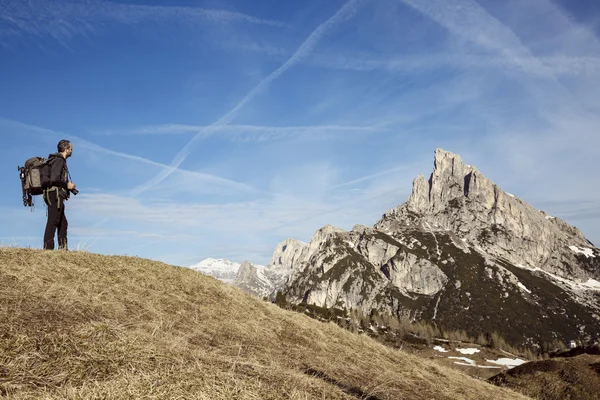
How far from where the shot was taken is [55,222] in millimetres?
13203

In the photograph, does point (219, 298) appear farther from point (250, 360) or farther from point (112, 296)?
point (250, 360)

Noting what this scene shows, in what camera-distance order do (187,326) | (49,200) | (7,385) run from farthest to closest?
(49,200) < (187,326) < (7,385)

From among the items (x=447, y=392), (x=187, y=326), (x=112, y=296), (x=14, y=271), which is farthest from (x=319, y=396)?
(x=14, y=271)

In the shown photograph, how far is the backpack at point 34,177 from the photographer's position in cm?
1277

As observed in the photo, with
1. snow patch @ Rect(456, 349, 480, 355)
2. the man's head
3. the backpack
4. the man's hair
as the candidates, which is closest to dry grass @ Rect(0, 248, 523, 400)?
the backpack

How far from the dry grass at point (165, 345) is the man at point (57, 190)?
111 cm

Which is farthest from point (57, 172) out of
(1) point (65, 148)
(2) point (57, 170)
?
(1) point (65, 148)

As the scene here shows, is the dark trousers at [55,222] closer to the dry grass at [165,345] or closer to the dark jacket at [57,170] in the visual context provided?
the dark jacket at [57,170]

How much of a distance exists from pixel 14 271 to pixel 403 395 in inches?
414

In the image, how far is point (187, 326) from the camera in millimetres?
10156

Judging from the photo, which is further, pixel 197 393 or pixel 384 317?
pixel 384 317

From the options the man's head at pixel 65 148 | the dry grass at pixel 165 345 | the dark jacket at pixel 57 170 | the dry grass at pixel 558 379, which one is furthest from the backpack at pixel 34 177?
the dry grass at pixel 558 379

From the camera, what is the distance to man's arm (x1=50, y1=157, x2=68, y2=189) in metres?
12.9

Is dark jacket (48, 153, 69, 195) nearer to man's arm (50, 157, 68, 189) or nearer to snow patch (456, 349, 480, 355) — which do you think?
man's arm (50, 157, 68, 189)
